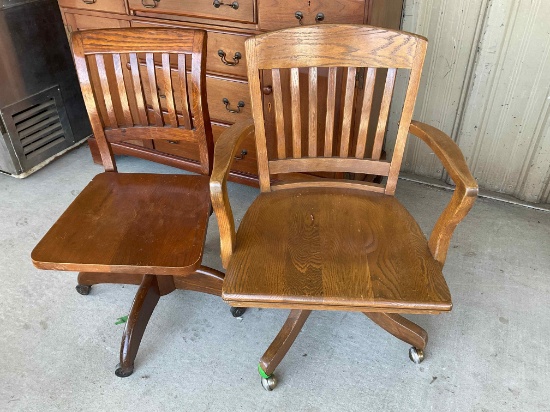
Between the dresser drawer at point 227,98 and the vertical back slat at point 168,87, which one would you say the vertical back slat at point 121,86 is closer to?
the vertical back slat at point 168,87

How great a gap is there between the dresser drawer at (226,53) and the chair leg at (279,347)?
3.43 feet

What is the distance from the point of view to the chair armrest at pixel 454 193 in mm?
1099

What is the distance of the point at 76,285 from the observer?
185 cm

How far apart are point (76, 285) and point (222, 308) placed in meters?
0.63

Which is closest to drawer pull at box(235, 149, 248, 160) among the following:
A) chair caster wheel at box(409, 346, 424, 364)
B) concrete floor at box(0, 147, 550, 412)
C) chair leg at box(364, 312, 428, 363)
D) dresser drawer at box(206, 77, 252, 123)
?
dresser drawer at box(206, 77, 252, 123)

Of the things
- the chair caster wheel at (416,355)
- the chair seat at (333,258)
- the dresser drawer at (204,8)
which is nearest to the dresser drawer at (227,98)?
the dresser drawer at (204,8)

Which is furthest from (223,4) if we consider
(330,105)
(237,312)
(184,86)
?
(237,312)

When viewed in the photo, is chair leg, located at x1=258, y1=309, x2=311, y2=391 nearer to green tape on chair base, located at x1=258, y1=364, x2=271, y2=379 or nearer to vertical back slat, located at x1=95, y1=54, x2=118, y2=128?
green tape on chair base, located at x1=258, y1=364, x2=271, y2=379

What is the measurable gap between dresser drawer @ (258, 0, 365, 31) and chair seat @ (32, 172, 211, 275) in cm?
67

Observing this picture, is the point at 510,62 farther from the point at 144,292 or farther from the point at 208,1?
the point at 144,292

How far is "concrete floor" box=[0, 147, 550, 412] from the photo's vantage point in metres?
1.43

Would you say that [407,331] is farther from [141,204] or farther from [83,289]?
[83,289]

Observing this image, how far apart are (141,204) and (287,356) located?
2.38 ft

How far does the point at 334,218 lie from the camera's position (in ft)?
4.55
